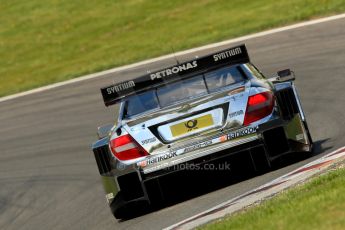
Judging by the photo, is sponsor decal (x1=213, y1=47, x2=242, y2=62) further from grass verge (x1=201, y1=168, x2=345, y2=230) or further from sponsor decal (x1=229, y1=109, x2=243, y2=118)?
grass verge (x1=201, y1=168, x2=345, y2=230)

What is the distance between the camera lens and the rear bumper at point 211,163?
909 centimetres

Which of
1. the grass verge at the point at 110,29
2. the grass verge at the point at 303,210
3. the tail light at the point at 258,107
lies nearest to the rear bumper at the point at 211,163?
the tail light at the point at 258,107

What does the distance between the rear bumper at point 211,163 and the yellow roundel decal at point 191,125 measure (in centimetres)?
24

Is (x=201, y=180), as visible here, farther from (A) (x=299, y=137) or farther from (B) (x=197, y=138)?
(A) (x=299, y=137)

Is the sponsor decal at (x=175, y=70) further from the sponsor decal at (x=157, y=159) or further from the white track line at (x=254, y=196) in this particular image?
the white track line at (x=254, y=196)

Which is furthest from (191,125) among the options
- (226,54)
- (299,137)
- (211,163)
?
(299,137)

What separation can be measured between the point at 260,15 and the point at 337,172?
2015 centimetres

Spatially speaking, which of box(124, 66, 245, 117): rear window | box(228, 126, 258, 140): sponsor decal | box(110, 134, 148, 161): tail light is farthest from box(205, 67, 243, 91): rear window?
box(110, 134, 148, 161): tail light

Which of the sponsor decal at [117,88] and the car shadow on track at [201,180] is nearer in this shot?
the car shadow on track at [201,180]

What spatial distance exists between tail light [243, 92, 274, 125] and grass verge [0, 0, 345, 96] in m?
15.5

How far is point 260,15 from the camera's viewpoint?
27.7 metres

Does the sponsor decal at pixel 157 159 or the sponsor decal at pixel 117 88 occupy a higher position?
the sponsor decal at pixel 117 88

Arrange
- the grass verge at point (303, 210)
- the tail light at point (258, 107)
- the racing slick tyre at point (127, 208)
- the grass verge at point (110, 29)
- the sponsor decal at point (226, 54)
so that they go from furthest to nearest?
the grass verge at point (110, 29) → the sponsor decal at point (226, 54) → the racing slick tyre at point (127, 208) → the tail light at point (258, 107) → the grass verge at point (303, 210)

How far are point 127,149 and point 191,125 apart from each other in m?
0.66
